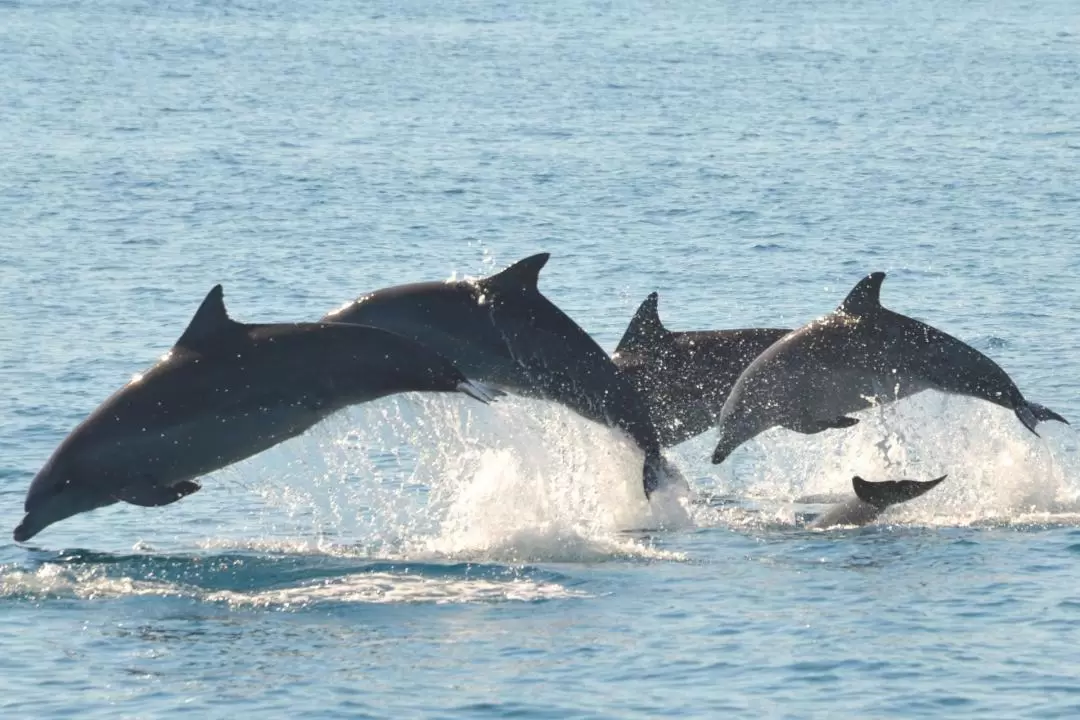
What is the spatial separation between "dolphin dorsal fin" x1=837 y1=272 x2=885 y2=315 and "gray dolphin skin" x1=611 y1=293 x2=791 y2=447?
1.22 meters

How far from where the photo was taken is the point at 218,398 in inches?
667

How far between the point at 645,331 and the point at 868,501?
10.0 feet

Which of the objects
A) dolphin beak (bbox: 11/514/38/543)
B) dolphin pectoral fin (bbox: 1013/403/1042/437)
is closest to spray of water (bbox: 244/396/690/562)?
dolphin beak (bbox: 11/514/38/543)

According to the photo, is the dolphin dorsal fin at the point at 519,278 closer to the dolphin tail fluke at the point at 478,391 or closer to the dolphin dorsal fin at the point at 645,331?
the dolphin tail fluke at the point at 478,391

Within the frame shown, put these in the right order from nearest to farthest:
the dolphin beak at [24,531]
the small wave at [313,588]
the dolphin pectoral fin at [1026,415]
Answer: the small wave at [313,588] → the dolphin beak at [24,531] → the dolphin pectoral fin at [1026,415]

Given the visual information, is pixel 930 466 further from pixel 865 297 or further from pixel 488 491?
pixel 488 491

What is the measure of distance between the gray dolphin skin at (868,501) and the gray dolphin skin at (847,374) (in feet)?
3.36

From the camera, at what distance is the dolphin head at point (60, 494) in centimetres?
1702

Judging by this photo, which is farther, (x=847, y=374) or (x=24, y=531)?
(x=847, y=374)

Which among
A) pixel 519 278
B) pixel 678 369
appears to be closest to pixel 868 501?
pixel 678 369

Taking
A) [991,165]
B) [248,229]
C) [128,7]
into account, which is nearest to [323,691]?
[248,229]

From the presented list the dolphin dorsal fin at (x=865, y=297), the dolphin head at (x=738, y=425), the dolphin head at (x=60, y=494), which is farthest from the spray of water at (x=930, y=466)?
the dolphin head at (x=60, y=494)

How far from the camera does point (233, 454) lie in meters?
17.1

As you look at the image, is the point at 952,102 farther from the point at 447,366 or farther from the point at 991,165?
the point at 447,366
